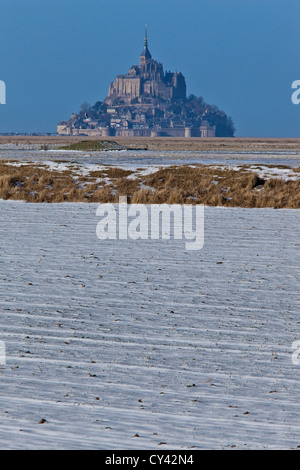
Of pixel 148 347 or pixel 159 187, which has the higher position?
pixel 159 187

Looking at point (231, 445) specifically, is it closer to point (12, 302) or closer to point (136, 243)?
point (12, 302)

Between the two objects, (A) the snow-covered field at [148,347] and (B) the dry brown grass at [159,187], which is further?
(B) the dry brown grass at [159,187]

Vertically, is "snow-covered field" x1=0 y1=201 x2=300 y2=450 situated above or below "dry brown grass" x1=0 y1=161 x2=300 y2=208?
below

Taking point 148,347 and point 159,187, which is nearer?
point 148,347

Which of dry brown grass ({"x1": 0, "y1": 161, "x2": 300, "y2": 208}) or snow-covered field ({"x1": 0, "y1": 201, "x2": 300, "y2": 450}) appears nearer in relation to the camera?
snow-covered field ({"x1": 0, "y1": 201, "x2": 300, "y2": 450})

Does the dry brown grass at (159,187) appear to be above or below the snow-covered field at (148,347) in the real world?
above
